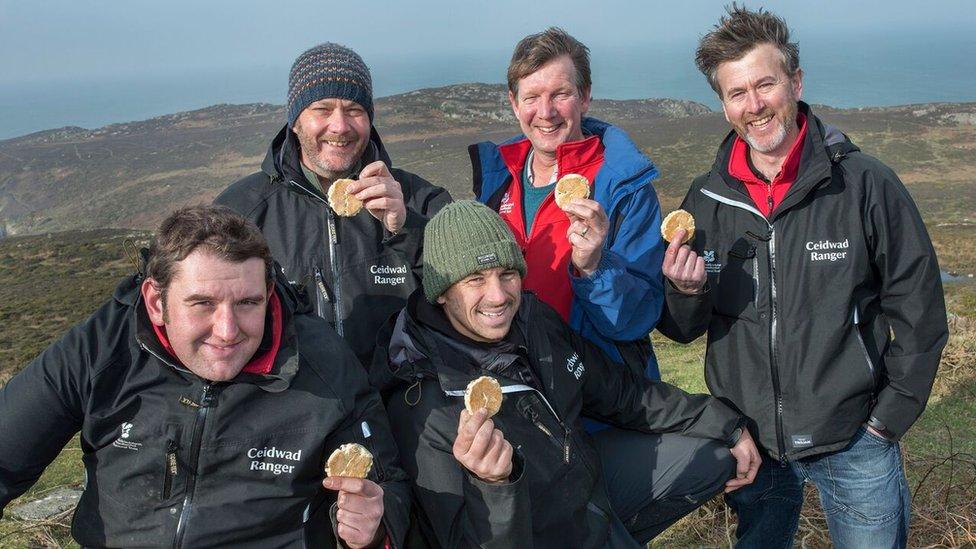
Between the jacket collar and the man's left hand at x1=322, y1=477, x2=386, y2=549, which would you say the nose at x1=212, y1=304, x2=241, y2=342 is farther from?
the jacket collar

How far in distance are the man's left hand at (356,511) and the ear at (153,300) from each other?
96 centimetres

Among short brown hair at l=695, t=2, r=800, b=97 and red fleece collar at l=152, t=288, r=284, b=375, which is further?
short brown hair at l=695, t=2, r=800, b=97

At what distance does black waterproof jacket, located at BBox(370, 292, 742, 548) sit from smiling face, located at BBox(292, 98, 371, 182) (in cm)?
100

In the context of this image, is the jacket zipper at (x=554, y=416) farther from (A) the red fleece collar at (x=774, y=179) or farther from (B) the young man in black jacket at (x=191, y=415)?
(A) the red fleece collar at (x=774, y=179)

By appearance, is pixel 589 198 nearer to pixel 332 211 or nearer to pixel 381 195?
pixel 381 195

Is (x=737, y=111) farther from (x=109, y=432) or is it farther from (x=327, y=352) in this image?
(x=109, y=432)

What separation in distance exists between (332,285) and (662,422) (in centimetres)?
199

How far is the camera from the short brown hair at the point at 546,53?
4.39m

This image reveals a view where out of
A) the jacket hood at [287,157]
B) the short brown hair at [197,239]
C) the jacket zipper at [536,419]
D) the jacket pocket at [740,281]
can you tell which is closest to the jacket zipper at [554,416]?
the jacket zipper at [536,419]

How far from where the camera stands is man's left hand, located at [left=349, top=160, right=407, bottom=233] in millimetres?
3834

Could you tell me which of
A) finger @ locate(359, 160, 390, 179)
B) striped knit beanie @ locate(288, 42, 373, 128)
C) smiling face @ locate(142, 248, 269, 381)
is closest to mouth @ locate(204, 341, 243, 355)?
smiling face @ locate(142, 248, 269, 381)

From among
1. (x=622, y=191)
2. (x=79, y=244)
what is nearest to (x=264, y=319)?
(x=622, y=191)

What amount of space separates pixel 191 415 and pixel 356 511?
2.55 ft

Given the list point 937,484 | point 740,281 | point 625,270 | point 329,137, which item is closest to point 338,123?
point 329,137
